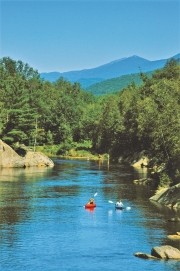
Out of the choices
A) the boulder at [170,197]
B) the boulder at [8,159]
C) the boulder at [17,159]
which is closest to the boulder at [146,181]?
the boulder at [170,197]

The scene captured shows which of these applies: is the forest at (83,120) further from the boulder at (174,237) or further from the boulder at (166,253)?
the boulder at (166,253)

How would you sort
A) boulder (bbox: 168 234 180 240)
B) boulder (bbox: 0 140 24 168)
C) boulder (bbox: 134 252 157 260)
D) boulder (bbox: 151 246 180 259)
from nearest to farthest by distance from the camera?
boulder (bbox: 151 246 180 259) → boulder (bbox: 134 252 157 260) → boulder (bbox: 168 234 180 240) → boulder (bbox: 0 140 24 168)

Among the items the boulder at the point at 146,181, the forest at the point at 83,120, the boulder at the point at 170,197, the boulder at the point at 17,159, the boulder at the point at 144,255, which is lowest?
the boulder at the point at 144,255

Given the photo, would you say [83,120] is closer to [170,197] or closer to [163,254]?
[170,197]

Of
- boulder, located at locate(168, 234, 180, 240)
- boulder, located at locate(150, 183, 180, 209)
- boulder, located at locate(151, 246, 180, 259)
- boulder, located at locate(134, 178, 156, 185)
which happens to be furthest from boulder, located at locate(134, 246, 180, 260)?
boulder, located at locate(134, 178, 156, 185)

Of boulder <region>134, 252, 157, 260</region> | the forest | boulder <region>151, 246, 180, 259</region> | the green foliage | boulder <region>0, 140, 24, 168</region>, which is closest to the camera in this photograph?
boulder <region>151, 246, 180, 259</region>

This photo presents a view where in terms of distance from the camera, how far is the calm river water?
32625mm

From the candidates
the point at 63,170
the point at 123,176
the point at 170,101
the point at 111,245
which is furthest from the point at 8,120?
the point at 111,245

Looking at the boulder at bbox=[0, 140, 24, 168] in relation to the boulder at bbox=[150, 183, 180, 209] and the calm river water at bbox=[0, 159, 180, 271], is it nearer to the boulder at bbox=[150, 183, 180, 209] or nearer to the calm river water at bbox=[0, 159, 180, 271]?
the calm river water at bbox=[0, 159, 180, 271]

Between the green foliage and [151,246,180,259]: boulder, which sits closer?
[151,246,180,259]: boulder

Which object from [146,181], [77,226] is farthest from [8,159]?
[77,226]

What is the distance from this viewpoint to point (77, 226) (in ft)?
136

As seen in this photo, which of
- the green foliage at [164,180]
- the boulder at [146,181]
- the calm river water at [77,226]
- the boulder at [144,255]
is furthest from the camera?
the boulder at [146,181]

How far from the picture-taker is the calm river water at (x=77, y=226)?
3262cm
